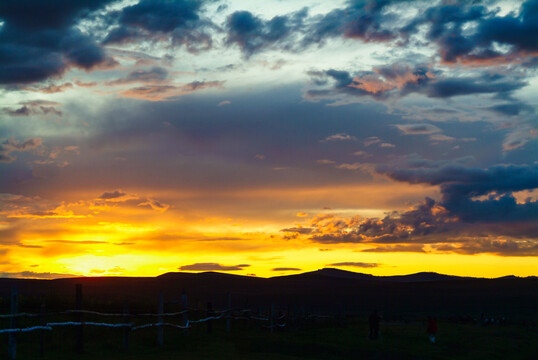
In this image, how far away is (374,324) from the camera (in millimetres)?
28297

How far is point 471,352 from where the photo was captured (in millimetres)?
25609

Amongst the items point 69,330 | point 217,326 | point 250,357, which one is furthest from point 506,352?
point 69,330

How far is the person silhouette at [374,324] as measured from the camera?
28203 millimetres

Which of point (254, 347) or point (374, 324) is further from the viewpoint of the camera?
point (374, 324)

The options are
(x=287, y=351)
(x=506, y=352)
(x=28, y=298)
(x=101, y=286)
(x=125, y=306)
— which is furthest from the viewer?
(x=101, y=286)

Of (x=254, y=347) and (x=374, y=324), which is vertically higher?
(x=374, y=324)

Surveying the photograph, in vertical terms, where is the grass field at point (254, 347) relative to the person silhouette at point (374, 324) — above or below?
below

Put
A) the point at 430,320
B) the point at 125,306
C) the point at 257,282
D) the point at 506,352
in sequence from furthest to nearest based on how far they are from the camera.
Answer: the point at 257,282 → the point at 430,320 → the point at 506,352 → the point at 125,306

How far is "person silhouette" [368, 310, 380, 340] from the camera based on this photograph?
2820 cm

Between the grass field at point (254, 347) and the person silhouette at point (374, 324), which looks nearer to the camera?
the grass field at point (254, 347)

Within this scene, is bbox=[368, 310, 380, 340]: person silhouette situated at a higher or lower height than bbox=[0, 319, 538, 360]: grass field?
higher

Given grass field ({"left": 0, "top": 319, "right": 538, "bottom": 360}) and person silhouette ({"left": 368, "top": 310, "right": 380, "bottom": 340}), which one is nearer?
grass field ({"left": 0, "top": 319, "right": 538, "bottom": 360})

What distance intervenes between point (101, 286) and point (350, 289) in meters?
50.1

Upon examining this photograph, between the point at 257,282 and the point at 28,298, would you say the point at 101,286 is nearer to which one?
the point at 257,282
